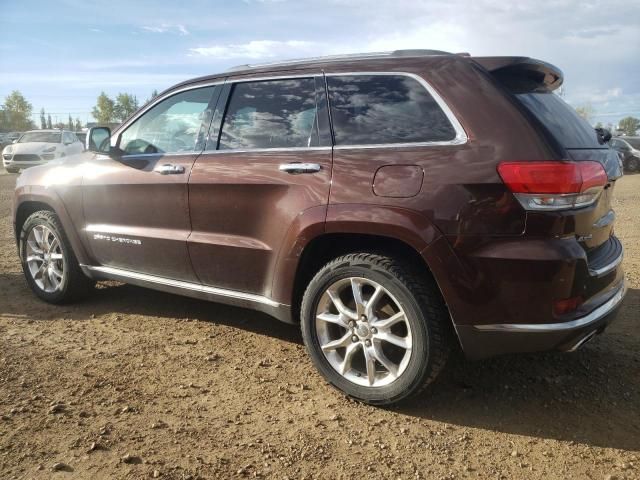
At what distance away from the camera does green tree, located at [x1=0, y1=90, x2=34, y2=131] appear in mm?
98938

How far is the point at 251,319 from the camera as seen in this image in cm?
445

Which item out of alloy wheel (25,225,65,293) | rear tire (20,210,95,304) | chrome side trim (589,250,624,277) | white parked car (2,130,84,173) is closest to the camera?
chrome side trim (589,250,624,277)

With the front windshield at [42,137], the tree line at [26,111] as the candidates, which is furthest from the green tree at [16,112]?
the front windshield at [42,137]

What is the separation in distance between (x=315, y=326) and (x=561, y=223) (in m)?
1.43

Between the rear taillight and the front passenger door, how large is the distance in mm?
2132

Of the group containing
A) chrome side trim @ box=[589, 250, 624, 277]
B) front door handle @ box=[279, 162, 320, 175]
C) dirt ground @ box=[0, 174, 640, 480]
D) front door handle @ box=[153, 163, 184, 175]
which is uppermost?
front door handle @ box=[279, 162, 320, 175]

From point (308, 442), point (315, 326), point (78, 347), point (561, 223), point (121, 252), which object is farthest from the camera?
point (121, 252)

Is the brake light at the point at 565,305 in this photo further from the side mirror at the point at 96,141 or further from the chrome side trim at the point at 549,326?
the side mirror at the point at 96,141

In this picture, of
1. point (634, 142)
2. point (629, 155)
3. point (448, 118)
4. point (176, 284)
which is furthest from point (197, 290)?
point (634, 142)

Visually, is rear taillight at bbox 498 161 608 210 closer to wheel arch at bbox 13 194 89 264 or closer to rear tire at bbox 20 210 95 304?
wheel arch at bbox 13 194 89 264

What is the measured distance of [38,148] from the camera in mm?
20516

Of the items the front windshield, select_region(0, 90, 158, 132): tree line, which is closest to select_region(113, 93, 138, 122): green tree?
select_region(0, 90, 158, 132): tree line

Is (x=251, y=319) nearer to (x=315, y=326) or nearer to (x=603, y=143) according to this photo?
(x=315, y=326)

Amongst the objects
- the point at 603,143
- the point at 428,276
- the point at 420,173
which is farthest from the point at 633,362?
the point at 420,173
